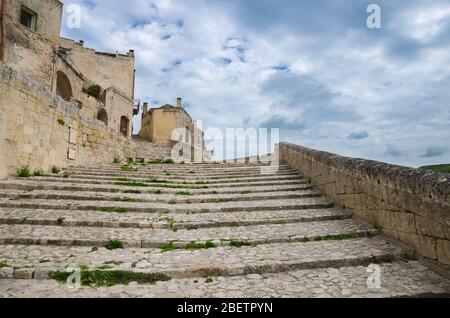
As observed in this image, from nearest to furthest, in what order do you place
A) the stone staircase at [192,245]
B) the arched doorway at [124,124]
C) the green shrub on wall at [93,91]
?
the stone staircase at [192,245] → the green shrub on wall at [93,91] → the arched doorway at [124,124]

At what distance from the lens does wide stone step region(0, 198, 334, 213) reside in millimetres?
5879

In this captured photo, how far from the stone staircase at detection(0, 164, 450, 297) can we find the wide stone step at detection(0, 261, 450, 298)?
0.03ft

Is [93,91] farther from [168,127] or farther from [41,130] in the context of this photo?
[41,130]

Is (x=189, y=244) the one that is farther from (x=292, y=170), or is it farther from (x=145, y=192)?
(x=292, y=170)

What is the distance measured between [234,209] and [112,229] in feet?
8.42

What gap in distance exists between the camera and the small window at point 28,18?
1663 cm

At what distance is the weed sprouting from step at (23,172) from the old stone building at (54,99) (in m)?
0.14

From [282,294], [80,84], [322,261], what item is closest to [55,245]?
[282,294]

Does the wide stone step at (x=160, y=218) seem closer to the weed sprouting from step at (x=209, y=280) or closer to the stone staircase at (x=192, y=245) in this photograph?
the stone staircase at (x=192, y=245)

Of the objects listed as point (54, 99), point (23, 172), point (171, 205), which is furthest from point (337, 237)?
point (54, 99)

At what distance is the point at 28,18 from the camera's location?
17.0 m

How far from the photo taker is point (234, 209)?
646cm

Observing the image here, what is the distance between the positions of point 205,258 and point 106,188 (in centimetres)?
465

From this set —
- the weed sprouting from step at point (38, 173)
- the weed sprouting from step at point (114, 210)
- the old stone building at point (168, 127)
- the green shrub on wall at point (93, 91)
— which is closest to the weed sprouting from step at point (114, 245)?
the weed sprouting from step at point (114, 210)
